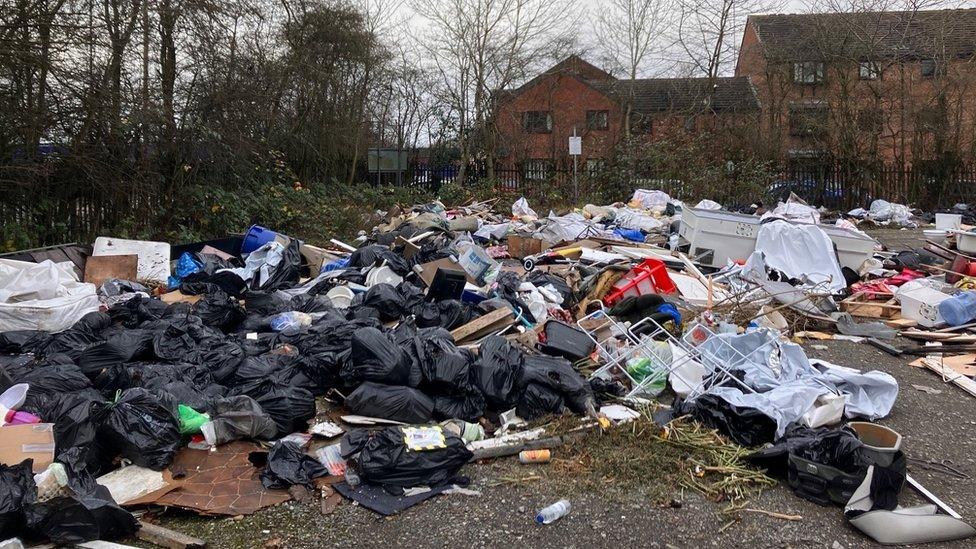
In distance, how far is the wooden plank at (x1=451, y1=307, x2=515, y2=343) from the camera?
605 centimetres

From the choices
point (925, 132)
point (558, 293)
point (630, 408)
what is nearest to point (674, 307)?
point (558, 293)

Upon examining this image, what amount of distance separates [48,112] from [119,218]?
70.6 inches

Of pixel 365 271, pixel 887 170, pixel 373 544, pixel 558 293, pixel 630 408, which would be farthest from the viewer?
pixel 887 170

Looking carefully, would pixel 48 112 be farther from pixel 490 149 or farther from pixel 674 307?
pixel 490 149

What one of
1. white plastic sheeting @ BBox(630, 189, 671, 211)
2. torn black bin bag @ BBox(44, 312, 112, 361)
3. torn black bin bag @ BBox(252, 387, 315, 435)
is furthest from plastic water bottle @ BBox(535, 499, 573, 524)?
white plastic sheeting @ BBox(630, 189, 671, 211)

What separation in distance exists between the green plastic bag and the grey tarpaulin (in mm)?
3083

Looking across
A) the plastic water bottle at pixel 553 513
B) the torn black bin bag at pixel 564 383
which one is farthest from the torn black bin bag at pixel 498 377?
the plastic water bottle at pixel 553 513

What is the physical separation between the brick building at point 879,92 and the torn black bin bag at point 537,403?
52.8 feet

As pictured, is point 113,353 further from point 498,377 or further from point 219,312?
point 498,377

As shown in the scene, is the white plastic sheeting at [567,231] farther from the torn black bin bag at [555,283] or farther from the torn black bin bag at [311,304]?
the torn black bin bag at [311,304]

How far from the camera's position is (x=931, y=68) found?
19094 millimetres

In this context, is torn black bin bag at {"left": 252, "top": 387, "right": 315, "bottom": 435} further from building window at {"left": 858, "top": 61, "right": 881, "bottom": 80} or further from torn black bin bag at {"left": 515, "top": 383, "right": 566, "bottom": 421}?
building window at {"left": 858, "top": 61, "right": 881, "bottom": 80}

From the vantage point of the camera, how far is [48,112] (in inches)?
319

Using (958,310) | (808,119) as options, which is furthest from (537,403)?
(808,119)
